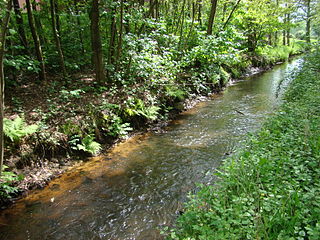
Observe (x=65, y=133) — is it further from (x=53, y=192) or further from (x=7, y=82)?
(x=7, y=82)

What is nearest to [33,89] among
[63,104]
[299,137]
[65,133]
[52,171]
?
[63,104]

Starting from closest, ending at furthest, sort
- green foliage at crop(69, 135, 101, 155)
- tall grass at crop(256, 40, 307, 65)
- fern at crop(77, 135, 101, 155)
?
green foliage at crop(69, 135, 101, 155) < fern at crop(77, 135, 101, 155) < tall grass at crop(256, 40, 307, 65)

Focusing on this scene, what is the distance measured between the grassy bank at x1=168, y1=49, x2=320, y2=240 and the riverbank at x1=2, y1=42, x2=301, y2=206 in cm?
354

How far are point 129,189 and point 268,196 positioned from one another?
2812mm

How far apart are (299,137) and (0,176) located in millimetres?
5177

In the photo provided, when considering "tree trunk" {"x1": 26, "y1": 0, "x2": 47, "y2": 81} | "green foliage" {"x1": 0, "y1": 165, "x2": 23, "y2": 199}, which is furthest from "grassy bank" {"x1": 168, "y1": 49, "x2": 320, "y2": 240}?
"tree trunk" {"x1": 26, "y1": 0, "x2": 47, "y2": 81}

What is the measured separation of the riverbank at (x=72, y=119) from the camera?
4.85 m

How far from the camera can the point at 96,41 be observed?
764cm

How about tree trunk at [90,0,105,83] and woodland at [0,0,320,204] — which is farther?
tree trunk at [90,0,105,83]

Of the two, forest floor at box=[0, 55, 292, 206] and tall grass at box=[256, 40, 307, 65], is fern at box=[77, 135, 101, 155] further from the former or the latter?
tall grass at box=[256, 40, 307, 65]

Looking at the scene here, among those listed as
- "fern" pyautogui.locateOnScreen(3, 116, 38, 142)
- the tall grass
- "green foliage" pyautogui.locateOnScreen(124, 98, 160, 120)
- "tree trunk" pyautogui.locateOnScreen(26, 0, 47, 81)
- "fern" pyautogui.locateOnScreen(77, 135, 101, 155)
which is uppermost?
"tree trunk" pyautogui.locateOnScreen(26, 0, 47, 81)

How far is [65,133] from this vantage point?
5.68 m

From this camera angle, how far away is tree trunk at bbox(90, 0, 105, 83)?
23.8 feet

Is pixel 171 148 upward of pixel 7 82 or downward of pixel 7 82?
downward
